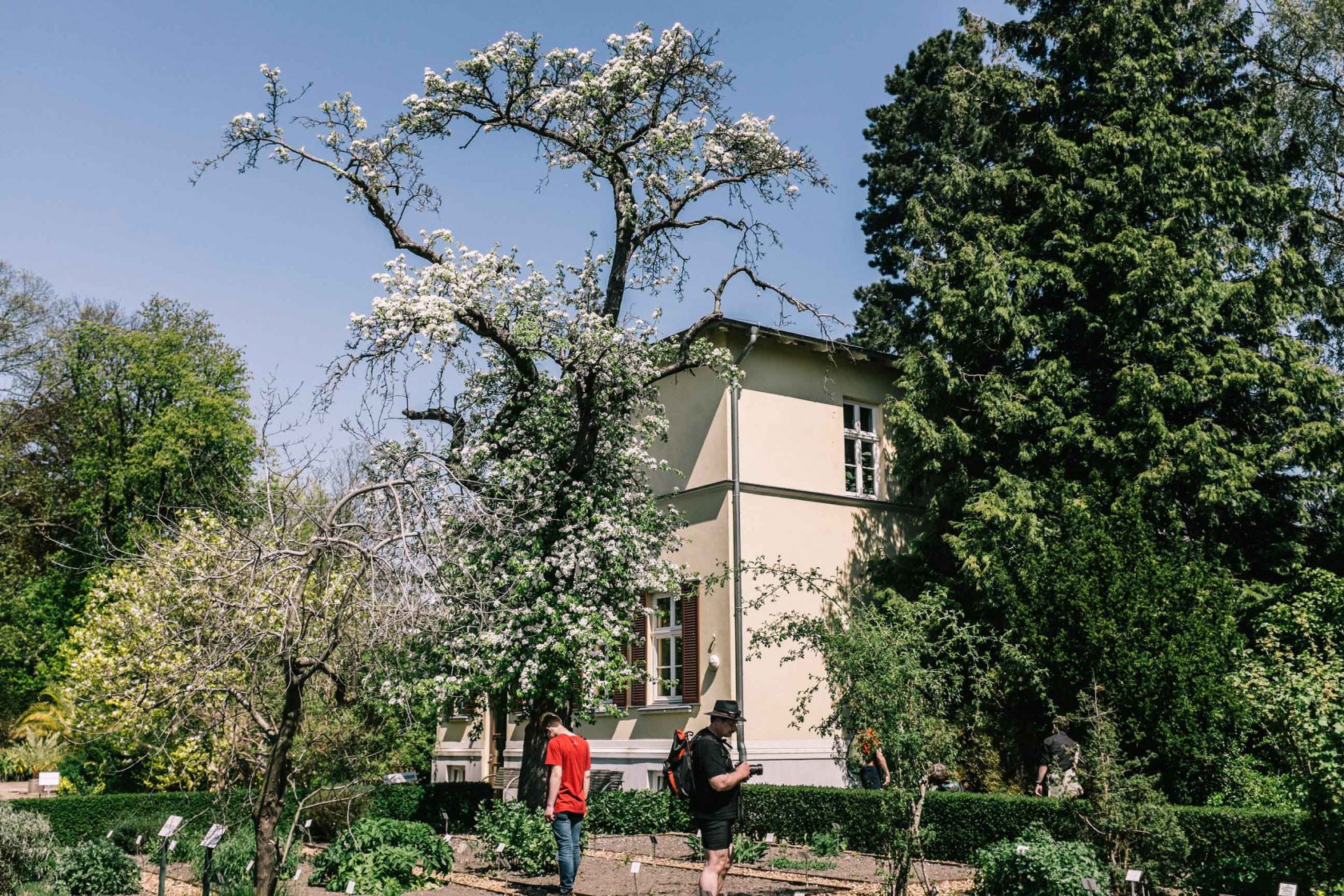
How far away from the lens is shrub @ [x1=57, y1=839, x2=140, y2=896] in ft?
35.9

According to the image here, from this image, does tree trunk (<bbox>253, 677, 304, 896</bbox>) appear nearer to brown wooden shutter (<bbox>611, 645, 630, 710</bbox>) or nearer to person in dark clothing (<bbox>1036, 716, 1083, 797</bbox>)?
person in dark clothing (<bbox>1036, 716, 1083, 797</bbox>)

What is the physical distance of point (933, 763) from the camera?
9820 millimetres

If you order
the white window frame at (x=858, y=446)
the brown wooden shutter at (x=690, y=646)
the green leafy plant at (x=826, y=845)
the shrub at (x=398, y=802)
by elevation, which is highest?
the white window frame at (x=858, y=446)

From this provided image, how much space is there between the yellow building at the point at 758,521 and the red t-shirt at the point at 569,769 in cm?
719

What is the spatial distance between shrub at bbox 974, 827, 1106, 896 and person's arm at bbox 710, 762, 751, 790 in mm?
2754

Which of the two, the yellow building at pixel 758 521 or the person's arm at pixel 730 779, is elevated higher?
the yellow building at pixel 758 521

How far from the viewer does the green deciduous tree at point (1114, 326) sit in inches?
651

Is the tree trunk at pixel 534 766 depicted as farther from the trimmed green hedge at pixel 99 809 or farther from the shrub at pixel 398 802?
the trimmed green hedge at pixel 99 809

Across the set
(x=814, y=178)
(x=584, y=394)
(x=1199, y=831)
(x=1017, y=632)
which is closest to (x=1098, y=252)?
(x=814, y=178)

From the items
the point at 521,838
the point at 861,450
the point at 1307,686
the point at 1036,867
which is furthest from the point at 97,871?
the point at 861,450

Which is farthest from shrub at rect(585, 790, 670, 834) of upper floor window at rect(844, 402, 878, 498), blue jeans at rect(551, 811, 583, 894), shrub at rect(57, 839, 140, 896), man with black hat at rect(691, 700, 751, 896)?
man with black hat at rect(691, 700, 751, 896)

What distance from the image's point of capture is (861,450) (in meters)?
21.1

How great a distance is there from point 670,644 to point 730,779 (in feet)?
39.3

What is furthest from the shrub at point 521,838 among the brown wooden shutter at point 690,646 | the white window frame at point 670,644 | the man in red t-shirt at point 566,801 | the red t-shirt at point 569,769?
the white window frame at point 670,644
